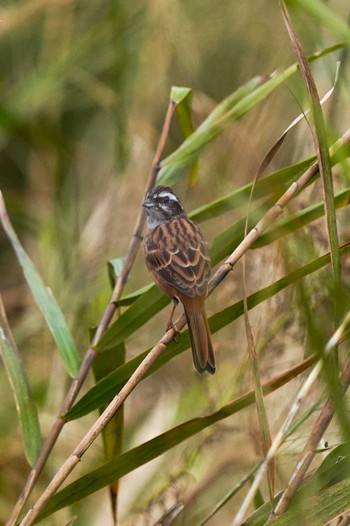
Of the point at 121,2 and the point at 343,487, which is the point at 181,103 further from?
the point at 343,487

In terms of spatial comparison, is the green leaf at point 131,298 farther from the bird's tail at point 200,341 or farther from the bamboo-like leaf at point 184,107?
the bamboo-like leaf at point 184,107

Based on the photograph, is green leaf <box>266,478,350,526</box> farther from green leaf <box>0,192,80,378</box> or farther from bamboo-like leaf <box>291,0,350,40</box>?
bamboo-like leaf <box>291,0,350,40</box>

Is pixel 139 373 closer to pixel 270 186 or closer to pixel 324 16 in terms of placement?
pixel 270 186

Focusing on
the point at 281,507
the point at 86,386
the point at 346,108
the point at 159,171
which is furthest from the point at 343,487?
the point at 86,386

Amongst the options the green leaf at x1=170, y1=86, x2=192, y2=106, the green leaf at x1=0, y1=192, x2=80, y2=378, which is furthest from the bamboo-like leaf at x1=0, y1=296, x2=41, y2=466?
the green leaf at x1=170, y1=86, x2=192, y2=106

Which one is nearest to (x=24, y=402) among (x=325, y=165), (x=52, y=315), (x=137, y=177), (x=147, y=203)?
(x=52, y=315)

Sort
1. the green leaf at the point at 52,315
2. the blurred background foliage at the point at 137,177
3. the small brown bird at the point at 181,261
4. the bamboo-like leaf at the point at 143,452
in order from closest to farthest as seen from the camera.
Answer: the bamboo-like leaf at the point at 143,452 < the small brown bird at the point at 181,261 < the green leaf at the point at 52,315 < the blurred background foliage at the point at 137,177

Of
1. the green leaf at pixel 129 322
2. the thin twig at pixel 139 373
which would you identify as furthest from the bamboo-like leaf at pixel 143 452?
the green leaf at pixel 129 322
